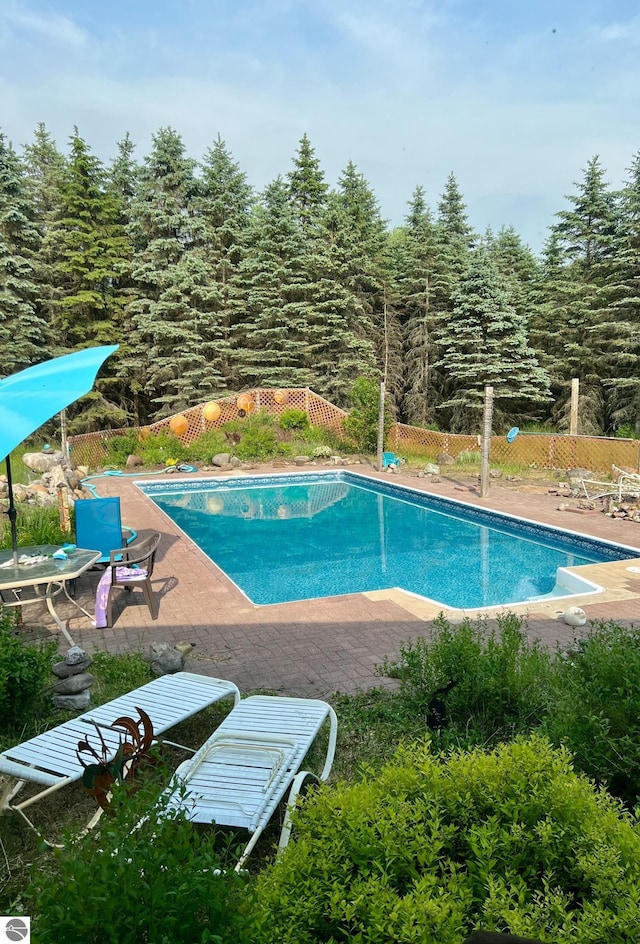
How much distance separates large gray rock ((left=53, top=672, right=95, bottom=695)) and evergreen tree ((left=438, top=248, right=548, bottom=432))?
1591 cm

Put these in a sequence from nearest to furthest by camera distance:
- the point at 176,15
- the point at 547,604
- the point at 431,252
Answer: the point at 547,604
the point at 176,15
the point at 431,252

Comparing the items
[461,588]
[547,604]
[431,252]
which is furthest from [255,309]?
[547,604]

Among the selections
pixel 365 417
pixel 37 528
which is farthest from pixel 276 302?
pixel 37 528

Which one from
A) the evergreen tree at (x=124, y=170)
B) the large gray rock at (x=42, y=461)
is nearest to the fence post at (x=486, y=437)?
the large gray rock at (x=42, y=461)

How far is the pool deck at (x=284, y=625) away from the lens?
170 inches

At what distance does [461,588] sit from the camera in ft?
25.0

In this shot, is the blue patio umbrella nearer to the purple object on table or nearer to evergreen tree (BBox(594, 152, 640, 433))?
the purple object on table

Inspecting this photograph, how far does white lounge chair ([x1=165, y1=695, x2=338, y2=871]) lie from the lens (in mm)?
2238

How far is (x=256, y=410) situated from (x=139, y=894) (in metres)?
17.4

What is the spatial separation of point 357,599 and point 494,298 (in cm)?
1464

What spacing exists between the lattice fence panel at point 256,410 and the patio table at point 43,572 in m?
11.1

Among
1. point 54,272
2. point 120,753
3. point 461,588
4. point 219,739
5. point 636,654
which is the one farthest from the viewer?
point 54,272

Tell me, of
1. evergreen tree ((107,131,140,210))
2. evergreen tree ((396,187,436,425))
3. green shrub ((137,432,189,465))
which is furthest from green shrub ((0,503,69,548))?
evergreen tree ((107,131,140,210))

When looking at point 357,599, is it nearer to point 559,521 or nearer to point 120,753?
point 120,753
